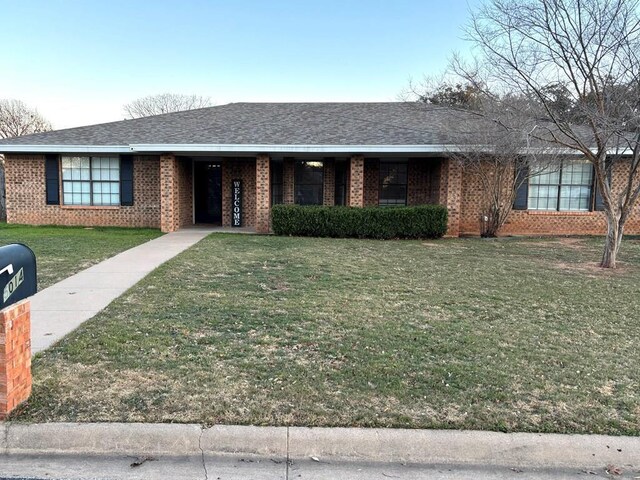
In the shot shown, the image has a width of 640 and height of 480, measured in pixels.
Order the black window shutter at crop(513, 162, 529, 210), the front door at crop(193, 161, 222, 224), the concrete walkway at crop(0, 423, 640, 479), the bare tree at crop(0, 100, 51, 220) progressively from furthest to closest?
the bare tree at crop(0, 100, 51, 220)
the front door at crop(193, 161, 222, 224)
the black window shutter at crop(513, 162, 529, 210)
the concrete walkway at crop(0, 423, 640, 479)

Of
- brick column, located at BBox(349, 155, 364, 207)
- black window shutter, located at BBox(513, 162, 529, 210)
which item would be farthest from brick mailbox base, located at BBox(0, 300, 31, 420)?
black window shutter, located at BBox(513, 162, 529, 210)

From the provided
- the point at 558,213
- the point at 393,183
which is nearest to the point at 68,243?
the point at 393,183

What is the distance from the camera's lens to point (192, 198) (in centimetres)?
1730

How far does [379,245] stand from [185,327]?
7924mm

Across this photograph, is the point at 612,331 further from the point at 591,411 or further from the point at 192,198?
the point at 192,198

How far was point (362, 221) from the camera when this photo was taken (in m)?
13.6

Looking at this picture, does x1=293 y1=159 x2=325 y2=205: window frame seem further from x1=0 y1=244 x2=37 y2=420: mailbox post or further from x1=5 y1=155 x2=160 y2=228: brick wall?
x1=0 y1=244 x2=37 y2=420: mailbox post

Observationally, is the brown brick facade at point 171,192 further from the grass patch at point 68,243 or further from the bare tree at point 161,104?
the bare tree at point 161,104

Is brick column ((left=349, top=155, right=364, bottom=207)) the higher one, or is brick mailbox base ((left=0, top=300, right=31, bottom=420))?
brick column ((left=349, top=155, right=364, bottom=207))

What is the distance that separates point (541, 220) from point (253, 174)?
10.2 m

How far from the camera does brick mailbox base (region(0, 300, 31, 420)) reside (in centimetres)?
296

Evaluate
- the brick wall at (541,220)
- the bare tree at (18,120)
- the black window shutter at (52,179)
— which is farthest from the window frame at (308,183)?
the bare tree at (18,120)

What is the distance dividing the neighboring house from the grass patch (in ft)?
4.11

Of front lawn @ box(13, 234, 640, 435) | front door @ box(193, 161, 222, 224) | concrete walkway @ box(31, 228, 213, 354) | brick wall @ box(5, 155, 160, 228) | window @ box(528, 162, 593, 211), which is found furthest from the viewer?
front door @ box(193, 161, 222, 224)
